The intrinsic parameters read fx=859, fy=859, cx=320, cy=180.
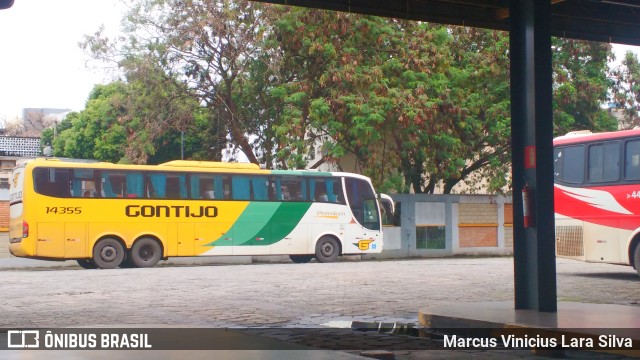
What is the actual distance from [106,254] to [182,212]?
280cm

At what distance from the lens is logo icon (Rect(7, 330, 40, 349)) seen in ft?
27.5

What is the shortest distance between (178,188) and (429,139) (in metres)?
9.79

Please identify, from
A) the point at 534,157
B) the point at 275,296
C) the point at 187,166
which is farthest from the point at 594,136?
the point at 187,166

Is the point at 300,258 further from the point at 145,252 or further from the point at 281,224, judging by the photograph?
the point at 145,252

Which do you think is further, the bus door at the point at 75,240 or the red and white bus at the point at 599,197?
the bus door at the point at 75,240

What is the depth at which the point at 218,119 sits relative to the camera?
3322cm

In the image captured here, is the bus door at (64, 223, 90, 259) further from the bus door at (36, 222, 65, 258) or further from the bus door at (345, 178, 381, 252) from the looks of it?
the bus door at (345, 178, 381, 252)

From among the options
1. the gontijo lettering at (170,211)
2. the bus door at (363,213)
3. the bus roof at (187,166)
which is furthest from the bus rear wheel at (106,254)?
the bus door at (363,213)

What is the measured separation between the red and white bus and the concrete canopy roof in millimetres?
5867

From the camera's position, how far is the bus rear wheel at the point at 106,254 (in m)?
26.3

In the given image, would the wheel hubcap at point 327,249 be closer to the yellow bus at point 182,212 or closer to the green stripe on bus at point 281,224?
the yellow bus at point 182,212

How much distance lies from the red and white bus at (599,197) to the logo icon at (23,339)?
46.5 feet

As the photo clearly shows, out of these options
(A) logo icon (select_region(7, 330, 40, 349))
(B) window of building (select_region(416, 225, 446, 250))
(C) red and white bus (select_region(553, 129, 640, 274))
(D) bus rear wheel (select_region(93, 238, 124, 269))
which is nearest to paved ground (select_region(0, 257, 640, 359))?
(C) red and white bus (select_region(553, 129, 640, 274))

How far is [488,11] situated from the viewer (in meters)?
13.4
